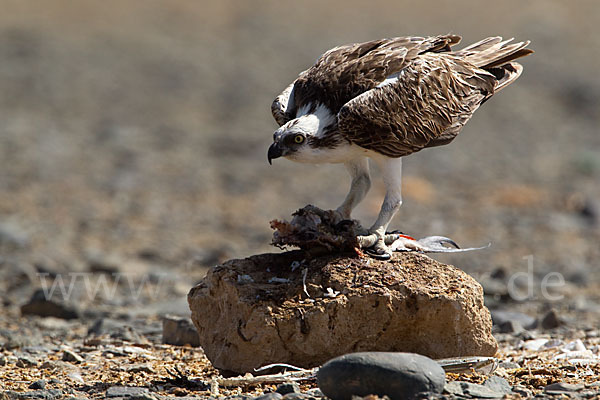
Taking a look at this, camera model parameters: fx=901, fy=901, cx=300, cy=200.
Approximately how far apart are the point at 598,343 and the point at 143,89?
2138cm

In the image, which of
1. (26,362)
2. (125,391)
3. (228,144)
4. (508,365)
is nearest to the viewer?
(125,391)

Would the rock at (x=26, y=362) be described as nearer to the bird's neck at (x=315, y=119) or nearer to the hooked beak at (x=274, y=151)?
the hooked beak at (x=274, y=151)

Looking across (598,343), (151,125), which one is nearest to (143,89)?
(151,125)

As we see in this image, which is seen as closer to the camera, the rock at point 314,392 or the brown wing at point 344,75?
the rock at point 314,392

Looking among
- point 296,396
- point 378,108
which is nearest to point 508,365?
point 296,396

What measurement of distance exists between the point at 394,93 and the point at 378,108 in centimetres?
28

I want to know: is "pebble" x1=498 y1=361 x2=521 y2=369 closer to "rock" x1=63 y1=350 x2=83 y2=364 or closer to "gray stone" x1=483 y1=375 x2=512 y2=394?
"gray stone" x1=483 y1=375 x2=512 y2=394

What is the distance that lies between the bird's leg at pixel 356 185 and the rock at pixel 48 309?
15.4 feet

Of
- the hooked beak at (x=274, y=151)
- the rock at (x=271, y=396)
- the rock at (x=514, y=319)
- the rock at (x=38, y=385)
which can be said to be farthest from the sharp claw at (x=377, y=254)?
the rock at (x=514, y=319)

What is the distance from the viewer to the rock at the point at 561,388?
6.19 m

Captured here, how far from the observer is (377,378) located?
19.0 ft

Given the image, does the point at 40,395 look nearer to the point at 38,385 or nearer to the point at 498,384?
the point at 38,385

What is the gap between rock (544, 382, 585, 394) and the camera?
20.3 ft

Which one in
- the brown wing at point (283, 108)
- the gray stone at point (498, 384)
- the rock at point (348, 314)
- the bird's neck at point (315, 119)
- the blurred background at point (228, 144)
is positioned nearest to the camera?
the gray stone at point (498, 384)
